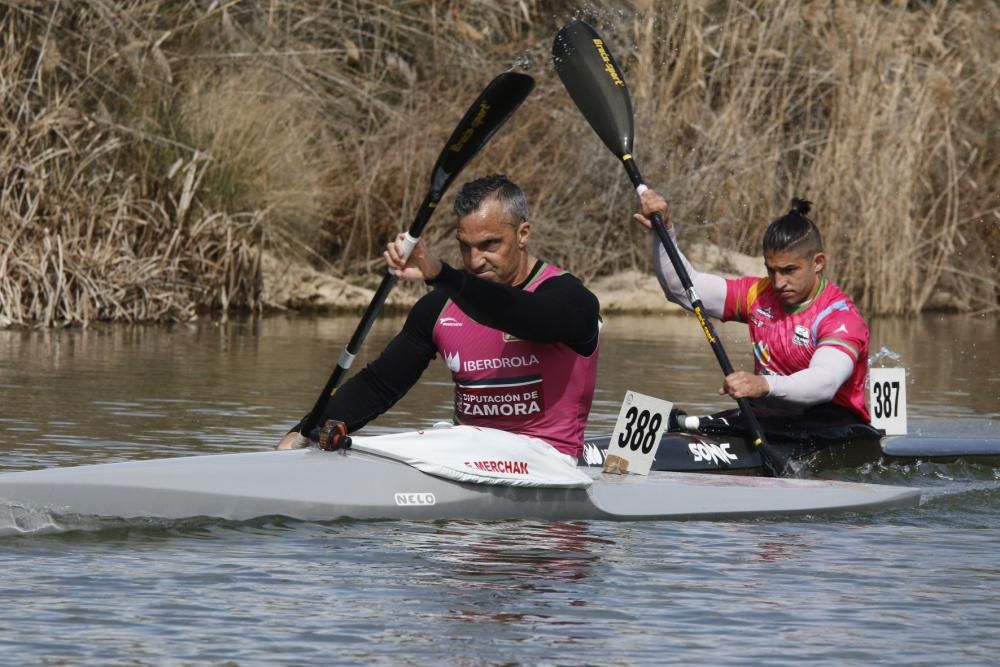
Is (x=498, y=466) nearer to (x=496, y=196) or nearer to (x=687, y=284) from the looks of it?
(x=496, y=196)

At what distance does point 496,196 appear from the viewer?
6066 mm

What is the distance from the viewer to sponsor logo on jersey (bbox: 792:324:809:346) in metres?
7.82

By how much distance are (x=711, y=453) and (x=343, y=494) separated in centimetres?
216

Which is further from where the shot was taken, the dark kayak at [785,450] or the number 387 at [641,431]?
the dark kayak at [785,450]

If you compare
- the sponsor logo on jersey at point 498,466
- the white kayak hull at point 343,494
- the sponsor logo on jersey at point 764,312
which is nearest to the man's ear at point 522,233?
the sponsor logo on jersey at point 498,466

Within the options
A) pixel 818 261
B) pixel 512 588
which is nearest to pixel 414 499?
pixel 512 588

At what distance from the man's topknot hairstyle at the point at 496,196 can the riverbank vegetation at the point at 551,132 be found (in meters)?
9.17

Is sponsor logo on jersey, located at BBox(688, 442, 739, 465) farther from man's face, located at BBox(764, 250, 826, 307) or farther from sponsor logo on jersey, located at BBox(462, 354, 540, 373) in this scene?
sponsor logo on jersey, located at BBox(462, 354, 540, 373)

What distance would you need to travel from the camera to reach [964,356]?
14.9 metres

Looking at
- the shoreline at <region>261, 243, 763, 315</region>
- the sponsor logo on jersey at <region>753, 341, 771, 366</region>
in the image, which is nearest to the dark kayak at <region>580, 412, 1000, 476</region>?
the sponsor logo on jersey at <region>753, 341, 771, 366</region>

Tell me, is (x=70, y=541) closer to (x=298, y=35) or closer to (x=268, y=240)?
(x=268, y=240)

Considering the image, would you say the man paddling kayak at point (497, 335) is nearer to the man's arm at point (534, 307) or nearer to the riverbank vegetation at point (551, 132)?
the man's arm at point (534, 307)

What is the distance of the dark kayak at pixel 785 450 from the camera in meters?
7.67

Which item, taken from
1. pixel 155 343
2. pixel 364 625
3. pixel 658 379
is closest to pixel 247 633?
pixel 364 625
